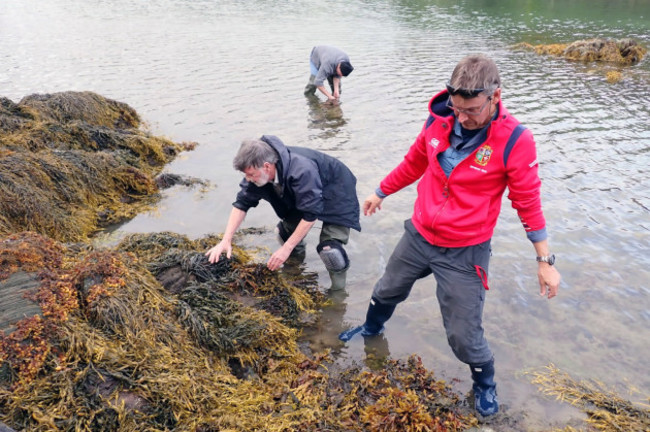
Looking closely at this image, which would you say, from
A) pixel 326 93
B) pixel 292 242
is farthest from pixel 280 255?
pixel 326 93

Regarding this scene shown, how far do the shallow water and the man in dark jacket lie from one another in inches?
30.7

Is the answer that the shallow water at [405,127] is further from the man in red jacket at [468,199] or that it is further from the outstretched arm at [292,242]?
the man in red jacket at [468,199]

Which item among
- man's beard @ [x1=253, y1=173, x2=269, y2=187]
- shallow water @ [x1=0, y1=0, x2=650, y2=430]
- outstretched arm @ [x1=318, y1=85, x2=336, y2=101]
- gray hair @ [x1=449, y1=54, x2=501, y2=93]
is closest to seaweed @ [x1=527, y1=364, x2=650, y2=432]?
shallow water @ [x1=0, y1=0, x2=650, y2=430]

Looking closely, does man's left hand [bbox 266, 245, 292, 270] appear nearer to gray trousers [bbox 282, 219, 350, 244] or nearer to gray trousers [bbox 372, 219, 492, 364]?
gray trousers [bbox 282, 219, 350, 244]

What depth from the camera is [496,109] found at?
2.69m

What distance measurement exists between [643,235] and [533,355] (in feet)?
9.54

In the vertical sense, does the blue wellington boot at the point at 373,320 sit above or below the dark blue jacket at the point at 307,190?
below

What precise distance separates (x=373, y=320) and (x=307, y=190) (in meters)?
1.30

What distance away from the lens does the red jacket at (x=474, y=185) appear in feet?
8.80

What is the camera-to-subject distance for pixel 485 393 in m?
3.47

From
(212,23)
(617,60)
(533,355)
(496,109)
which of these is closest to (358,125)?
(533,355)

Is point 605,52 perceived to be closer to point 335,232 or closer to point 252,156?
point 335,232

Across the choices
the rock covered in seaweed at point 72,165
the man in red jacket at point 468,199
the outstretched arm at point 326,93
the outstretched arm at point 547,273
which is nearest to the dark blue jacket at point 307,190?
the man in red jacket at point 468,199

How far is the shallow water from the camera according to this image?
434cm
